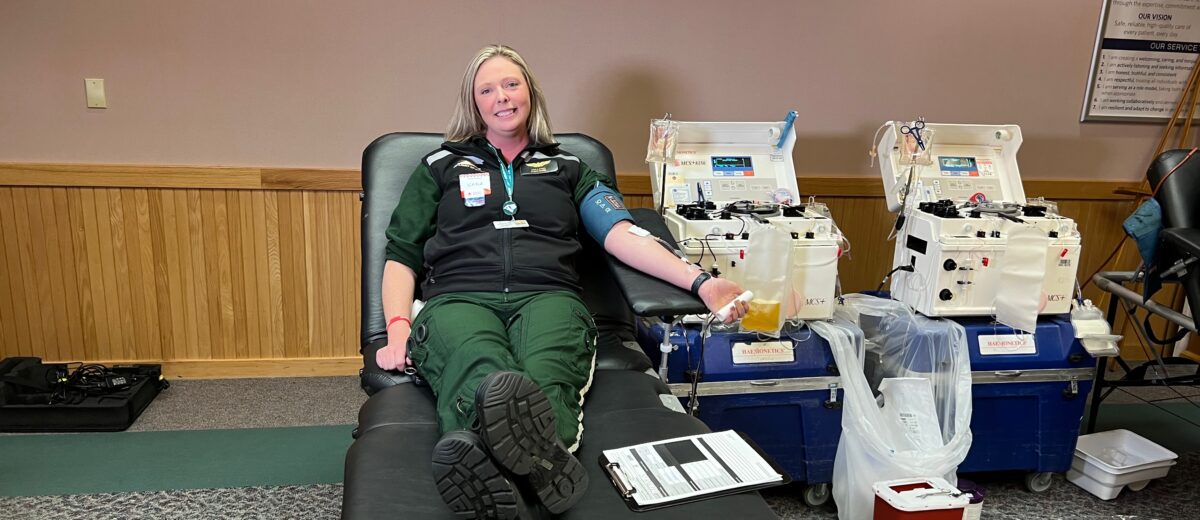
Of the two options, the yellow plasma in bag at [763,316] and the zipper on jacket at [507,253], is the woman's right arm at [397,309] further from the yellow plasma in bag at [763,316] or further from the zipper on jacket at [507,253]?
the yellow plasma in bag at [763,316]

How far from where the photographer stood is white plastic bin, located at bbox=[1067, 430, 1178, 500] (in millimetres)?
2066

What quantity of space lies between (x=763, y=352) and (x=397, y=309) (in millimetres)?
912

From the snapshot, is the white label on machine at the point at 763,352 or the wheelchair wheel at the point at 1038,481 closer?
the white label on machine at the point at 763,352

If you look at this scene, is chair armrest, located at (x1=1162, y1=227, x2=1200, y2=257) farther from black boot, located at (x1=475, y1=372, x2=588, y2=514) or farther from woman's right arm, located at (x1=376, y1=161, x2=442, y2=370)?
woman's right arm, located at (x1=376, y1=161, x2=442, y2=370)

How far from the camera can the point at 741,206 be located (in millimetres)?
2045

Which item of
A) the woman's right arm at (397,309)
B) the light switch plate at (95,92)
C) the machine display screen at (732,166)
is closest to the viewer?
the woman's right arm at (397,309)

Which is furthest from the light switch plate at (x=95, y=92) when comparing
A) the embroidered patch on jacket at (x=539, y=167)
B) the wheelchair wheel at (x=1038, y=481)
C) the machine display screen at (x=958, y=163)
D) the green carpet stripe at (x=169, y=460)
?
the wheelchair wheel at (x=1038, y=481)

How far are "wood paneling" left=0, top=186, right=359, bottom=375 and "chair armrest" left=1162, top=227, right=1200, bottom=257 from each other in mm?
2377

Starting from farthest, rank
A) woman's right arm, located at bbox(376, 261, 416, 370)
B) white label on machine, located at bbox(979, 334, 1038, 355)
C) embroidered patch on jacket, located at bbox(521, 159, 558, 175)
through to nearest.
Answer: white label on machine, located at bbox(979, 334, 1038, 355) < embroidered patch on jacket, located at bbox(521, 159, 558, 175) < woman's right arm, located at bbox(376, 261, 416, 370)

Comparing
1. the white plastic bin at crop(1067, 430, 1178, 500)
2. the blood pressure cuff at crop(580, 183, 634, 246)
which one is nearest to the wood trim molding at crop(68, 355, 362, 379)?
the blood pressure cuff at crop(580, 183, 634, 246)

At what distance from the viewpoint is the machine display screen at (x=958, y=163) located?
2.29 m

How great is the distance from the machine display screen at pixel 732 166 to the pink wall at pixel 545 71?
484 millimetres

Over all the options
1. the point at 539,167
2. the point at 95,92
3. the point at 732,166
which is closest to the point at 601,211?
the point at 539,167

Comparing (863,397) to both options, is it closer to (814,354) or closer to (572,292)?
(814,354)
